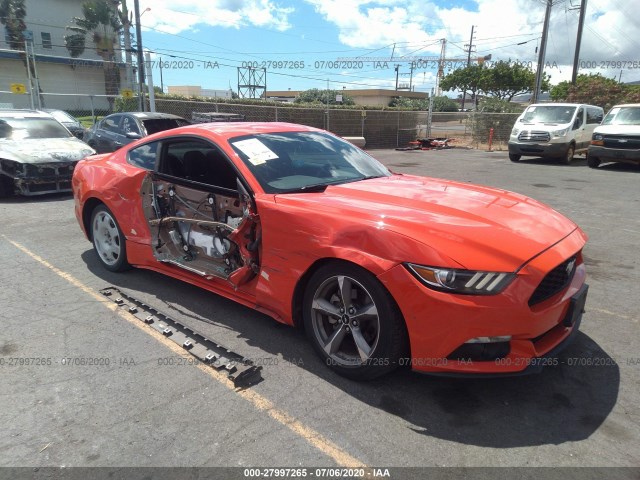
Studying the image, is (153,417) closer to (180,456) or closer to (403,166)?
(180,456)

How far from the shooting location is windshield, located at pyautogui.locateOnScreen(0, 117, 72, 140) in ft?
29.5

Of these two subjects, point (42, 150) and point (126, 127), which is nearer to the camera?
point (42, 150)

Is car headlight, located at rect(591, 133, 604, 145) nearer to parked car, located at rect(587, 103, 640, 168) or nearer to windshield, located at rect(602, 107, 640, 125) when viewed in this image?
parked car, located at rect(587, 103, 640, 168)

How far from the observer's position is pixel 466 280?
2395mm

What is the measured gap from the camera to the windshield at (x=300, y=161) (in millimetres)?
3426

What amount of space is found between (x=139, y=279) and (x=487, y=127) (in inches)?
899

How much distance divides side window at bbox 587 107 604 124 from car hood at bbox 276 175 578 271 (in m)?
16.7

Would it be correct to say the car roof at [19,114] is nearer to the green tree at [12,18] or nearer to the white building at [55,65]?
the white building at [55,65]

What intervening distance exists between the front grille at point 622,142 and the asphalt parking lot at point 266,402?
12.0m

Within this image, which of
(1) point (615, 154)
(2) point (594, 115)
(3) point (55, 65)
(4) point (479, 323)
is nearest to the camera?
(4) point (479, 323)

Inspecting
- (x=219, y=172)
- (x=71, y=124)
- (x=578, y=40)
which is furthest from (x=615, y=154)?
(x=578, y=40)

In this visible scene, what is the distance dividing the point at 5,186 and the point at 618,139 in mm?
16089

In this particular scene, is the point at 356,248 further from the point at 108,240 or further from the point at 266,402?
the point at 108,240

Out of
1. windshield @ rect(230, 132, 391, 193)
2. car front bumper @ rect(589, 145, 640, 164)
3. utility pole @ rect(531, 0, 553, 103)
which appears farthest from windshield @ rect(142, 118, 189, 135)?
utility pole @ rect(531, 0, 553, 103)
